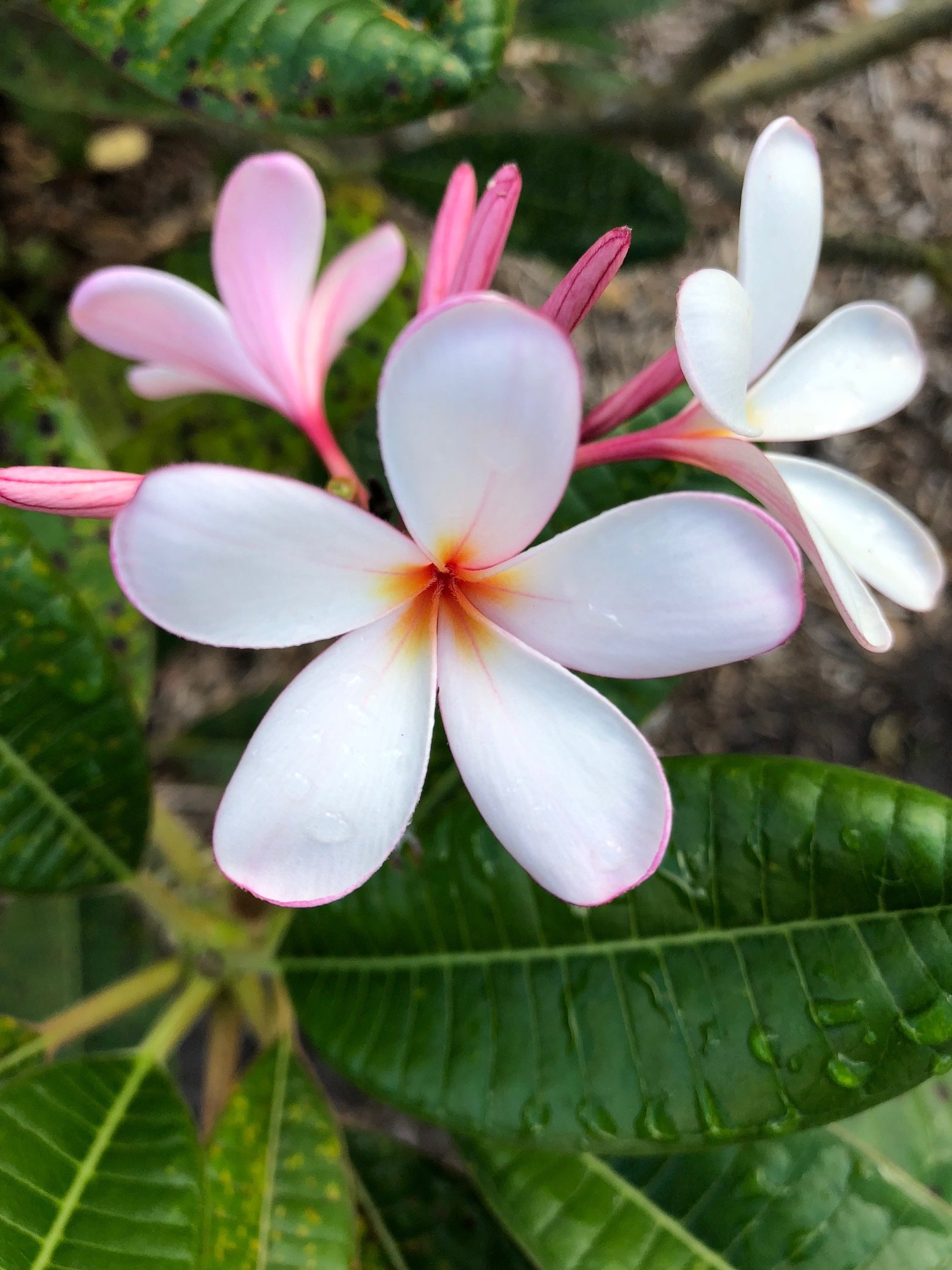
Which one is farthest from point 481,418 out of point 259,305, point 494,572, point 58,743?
point 58,743

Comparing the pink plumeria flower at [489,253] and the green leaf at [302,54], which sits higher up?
the green leaf at [302,54]

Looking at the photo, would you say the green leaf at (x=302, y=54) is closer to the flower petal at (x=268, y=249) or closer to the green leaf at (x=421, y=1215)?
the flower petal at (x=268, y=249)

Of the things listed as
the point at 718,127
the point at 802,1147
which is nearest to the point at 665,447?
the point at 802,1147

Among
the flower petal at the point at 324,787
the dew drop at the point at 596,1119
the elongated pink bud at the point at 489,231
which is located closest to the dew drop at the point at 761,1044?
the dew drop at the point at 596,1119

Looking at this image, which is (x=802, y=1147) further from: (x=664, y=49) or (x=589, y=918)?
(x=664, y=49)

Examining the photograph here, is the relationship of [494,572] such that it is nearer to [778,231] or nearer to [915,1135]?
[778,231]
